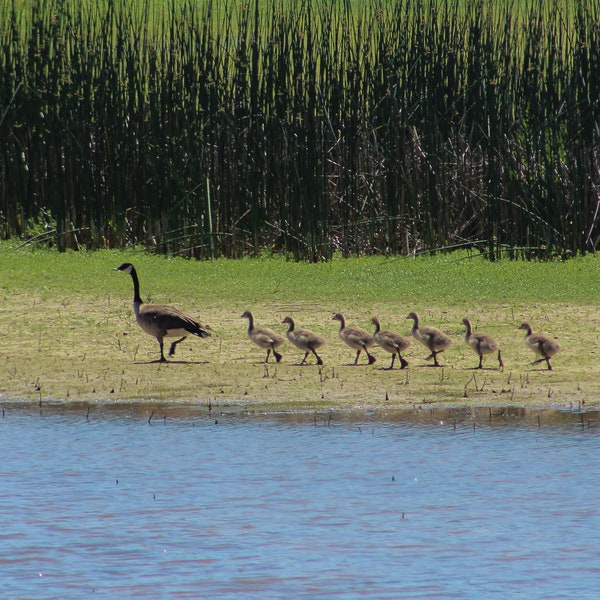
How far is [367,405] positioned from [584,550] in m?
3.12

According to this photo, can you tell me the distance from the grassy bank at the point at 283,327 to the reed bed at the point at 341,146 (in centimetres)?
58

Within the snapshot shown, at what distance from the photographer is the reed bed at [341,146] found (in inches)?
605

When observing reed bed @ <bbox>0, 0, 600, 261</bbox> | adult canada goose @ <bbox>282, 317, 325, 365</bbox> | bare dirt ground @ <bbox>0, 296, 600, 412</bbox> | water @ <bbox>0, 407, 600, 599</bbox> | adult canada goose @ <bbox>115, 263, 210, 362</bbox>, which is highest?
reed bed @ <bbox>0, 0, 600, 261</bbox>

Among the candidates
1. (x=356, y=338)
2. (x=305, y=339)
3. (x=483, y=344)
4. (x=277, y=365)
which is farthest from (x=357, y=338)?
(x=483, y=344)

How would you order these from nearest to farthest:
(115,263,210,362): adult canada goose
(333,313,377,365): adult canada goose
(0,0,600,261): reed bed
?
(333,313,377,365): adult canada goose, (115,263,210,362): adult canada goose, (0,0,600,261): reed bed

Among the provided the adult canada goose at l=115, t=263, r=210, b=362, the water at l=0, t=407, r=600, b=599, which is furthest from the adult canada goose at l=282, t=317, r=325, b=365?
the water at l=0, t=407, r=600, b=599

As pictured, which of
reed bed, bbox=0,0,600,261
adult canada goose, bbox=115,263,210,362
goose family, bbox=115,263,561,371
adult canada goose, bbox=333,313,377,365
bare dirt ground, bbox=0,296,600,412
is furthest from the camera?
reed bed, bbox=0,0,600,261

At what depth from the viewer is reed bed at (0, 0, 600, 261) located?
1538cm

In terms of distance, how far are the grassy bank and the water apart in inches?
25.7

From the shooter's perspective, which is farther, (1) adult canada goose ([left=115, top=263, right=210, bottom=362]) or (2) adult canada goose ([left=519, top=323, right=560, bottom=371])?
(1) adult canada goose ([left=115, top=263, right=210, bottom=362])

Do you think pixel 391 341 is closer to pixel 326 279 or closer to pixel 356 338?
pixel 356 338

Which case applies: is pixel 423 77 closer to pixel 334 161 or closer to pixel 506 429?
pixel 334 161

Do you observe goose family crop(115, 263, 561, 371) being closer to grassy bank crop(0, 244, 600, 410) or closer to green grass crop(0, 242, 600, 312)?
grassy bank crop(0, 244, 600, 410)

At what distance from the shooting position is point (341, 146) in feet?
51.6
